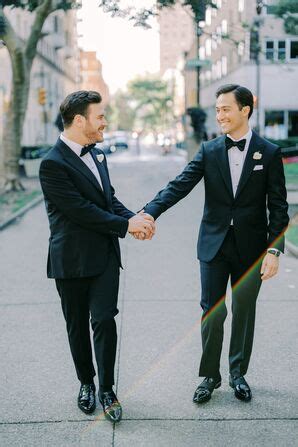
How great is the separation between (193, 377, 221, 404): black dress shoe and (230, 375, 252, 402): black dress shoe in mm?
111

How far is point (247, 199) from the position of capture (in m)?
4.17

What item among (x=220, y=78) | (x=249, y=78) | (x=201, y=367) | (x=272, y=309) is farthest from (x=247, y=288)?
(x=220, y=78)

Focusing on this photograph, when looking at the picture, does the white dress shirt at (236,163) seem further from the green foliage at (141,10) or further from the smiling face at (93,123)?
the green foliage at (141,10)

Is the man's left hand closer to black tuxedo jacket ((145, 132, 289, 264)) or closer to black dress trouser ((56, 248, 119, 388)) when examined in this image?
black tuxedo jacket ((145, 132, 289, 264))

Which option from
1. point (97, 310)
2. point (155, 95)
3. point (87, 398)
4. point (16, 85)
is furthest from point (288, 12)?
point (155, 95)

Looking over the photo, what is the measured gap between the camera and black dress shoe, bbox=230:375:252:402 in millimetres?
4320

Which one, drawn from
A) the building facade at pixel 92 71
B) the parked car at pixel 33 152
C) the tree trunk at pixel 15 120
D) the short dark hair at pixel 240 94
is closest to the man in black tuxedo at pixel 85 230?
the short dark hair at pixel 240 94

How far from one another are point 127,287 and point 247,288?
3.63 metres

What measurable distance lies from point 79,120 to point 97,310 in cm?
118

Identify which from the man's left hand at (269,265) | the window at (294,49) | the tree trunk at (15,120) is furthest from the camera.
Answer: the window at (294,49)

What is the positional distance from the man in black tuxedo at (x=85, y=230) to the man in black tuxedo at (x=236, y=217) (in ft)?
1.44

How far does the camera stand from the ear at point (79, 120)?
153 inches

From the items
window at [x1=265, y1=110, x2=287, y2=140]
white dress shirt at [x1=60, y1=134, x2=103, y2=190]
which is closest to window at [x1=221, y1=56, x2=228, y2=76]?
window at [x1=265, y1=110, x2=287, y2=140]

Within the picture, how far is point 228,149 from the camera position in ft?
13.8
